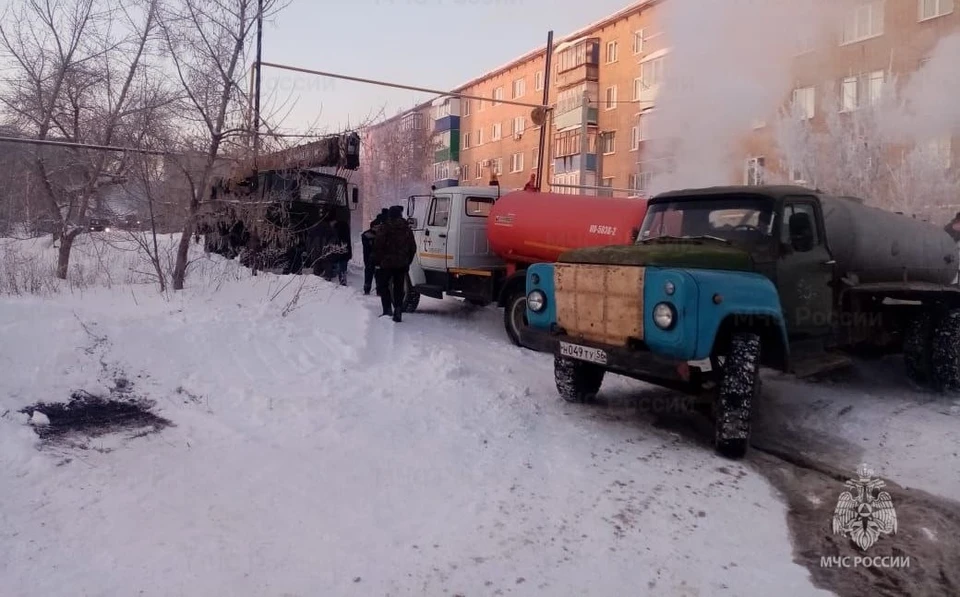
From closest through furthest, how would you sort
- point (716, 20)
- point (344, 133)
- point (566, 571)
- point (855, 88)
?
point (566, 571), point (344, 133), point (716, 20), point (855, 88)

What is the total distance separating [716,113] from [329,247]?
12.7 m

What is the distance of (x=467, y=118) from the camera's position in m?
46.3

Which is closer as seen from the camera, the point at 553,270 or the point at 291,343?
the point at 553,270

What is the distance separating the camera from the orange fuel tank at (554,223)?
8.93 metres

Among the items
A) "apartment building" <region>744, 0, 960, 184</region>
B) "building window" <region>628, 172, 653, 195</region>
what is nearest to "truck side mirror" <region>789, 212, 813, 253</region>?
"building window" <region>628, 172, 653, 195</region>

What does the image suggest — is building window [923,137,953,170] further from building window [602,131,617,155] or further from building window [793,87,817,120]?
building window [602,131,617,155]

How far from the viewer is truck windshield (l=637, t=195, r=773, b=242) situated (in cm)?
613

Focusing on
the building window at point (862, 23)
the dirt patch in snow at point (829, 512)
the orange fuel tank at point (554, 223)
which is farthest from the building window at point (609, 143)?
the dirt patch in snow at point (829, 512)

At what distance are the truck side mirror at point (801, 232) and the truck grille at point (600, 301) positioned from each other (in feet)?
6.08

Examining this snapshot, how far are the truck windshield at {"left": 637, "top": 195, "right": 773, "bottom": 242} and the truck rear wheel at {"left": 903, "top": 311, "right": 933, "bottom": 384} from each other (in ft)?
9.03

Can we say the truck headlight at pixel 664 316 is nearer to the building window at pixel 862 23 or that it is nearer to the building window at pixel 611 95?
the building window at pixel 862 23

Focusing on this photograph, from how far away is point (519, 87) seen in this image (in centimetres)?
4106

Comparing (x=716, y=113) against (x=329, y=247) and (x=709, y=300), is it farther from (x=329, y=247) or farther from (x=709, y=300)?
(x=709, y=300)

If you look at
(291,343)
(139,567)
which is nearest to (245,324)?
(291,343)
